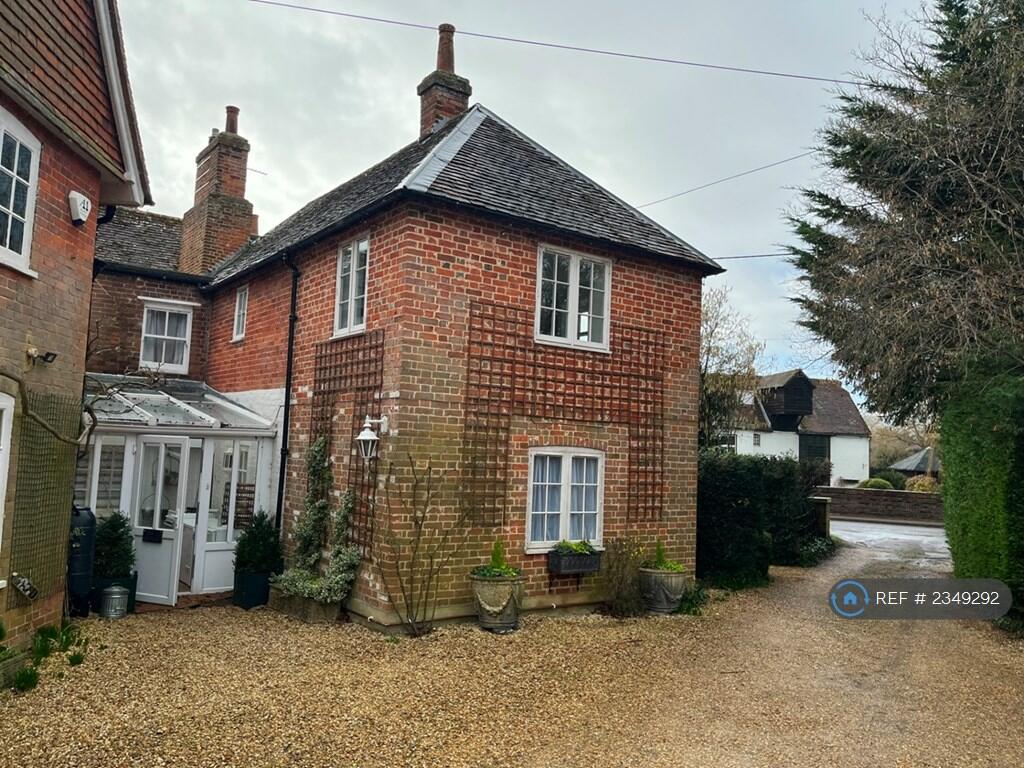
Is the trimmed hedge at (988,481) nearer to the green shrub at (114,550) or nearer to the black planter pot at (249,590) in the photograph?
the black planter pot at (249,590)

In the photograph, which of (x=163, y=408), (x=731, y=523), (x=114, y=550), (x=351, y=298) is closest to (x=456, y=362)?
(x=351, y=298)

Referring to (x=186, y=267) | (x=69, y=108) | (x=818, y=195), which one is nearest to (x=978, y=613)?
(x=818, y=195)

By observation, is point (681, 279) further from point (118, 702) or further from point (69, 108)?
point (118, 702)

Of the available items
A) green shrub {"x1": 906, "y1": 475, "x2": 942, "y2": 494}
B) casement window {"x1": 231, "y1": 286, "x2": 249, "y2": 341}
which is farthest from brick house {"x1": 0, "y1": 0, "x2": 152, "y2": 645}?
green shrub {"x1": 906, "y1": 475, "x2": 942, "y2": 494}

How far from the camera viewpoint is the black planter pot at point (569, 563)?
34.1 ft

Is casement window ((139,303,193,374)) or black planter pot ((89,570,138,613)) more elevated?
casement window ((139,303,193,374))

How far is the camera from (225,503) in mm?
12383

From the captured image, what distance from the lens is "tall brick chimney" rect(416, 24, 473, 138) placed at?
13938 millimetres

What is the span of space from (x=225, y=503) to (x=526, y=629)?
586 cm

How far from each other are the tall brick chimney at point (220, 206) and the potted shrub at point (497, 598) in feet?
37.0

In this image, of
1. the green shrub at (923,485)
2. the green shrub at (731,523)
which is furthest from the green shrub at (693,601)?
the green shrub at (923,485)

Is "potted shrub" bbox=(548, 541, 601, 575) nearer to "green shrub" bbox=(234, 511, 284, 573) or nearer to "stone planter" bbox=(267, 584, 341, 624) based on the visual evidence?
"stone planter" bbox=(267, 584, 341, 624)

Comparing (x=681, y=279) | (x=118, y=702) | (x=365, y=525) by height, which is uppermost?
(x=681, y=279)

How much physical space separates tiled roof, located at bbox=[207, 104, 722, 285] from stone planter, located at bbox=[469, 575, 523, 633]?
510 centimetres
